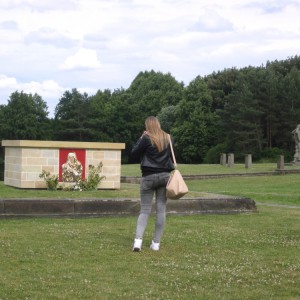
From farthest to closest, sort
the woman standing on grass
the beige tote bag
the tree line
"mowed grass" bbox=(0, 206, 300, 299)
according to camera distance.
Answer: the tree line → the woman standing on grass → the beige tote bag → "mowed grass" bbox=(0, 206, 300, 299)

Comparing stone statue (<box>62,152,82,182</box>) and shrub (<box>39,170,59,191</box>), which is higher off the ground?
stone statue (<box>62,152,82,182</box>)

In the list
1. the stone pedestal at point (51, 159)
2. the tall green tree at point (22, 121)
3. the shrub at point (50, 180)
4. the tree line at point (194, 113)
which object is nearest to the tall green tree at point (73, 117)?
the tree line at point (194, 113)

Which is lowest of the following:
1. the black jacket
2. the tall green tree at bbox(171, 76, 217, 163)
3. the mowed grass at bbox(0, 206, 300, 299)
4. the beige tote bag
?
the mowed grass at bbox(0, 206, 300, 299)

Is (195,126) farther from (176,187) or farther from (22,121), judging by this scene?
(176,187)

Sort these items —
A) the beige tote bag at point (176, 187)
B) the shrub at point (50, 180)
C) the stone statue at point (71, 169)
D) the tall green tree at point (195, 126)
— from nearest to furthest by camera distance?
1. the beige tote bag at point (176, 187)
2. the shrub at point (50, 180)
3. the stone statue at point (71, 169)
4. the tall green tree at point (195, 126)

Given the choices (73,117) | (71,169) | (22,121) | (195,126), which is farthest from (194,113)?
(71,169)

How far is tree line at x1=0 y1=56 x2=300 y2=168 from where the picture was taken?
261ft

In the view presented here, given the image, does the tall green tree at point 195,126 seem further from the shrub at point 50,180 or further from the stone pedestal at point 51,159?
the shrub at point 50,180

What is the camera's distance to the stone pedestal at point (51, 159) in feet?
61.6

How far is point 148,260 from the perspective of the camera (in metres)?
9.20

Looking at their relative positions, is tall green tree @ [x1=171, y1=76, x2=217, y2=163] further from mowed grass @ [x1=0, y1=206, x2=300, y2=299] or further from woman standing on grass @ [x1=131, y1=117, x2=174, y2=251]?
woman standing on grass @ [x1=131, y1=117, x2=174, y2=251]

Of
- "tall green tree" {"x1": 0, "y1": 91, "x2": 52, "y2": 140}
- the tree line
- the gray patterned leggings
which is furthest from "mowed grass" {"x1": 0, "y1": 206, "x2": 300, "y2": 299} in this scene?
"tall green tree" {"x1": 0, "y1": 91, "x2": 52, "y2": 140}

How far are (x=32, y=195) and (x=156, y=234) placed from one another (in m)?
7.17

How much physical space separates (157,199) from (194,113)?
78.8 meters
